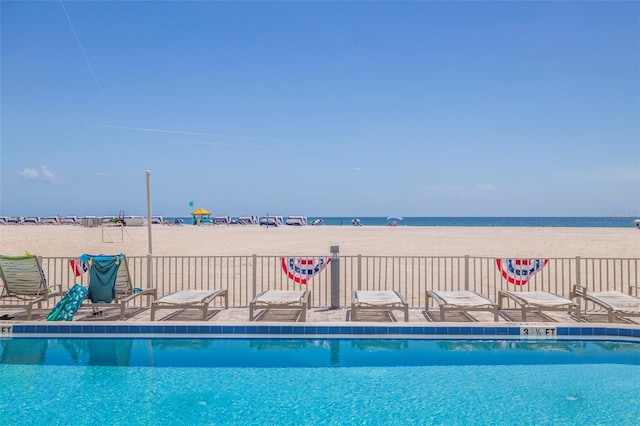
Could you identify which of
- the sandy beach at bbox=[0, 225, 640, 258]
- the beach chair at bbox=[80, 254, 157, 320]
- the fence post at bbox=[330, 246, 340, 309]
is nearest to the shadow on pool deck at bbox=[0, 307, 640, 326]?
the fence post at bbox=[330, 246, 340, 309]

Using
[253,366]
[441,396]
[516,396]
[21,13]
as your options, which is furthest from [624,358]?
[21,13]

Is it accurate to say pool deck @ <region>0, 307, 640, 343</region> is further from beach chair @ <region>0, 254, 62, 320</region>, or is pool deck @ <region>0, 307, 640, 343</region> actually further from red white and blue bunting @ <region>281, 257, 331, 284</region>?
red white and blue bunting @ <region>281, 257, 331, 284</region>

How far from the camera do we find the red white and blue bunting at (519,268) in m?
8.63

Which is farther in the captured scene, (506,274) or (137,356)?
(506,274)

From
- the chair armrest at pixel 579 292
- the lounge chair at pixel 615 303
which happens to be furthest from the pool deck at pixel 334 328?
the chair armrest at pixel 579 292

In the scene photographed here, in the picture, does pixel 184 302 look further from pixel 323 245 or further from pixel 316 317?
pixel 323 245

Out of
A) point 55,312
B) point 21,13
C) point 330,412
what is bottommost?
point 330,412

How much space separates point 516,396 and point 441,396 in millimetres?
853

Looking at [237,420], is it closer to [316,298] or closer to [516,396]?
[516,396]

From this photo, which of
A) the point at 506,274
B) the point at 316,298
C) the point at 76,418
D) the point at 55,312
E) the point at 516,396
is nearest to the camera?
the point at 76,418

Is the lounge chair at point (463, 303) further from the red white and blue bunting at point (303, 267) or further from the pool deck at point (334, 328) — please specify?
the red white and blue bunting at point (303, 267)

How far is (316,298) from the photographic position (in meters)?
9.68

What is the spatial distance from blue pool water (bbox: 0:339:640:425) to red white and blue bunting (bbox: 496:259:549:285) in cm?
186

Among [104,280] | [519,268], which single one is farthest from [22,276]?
[519,268]
